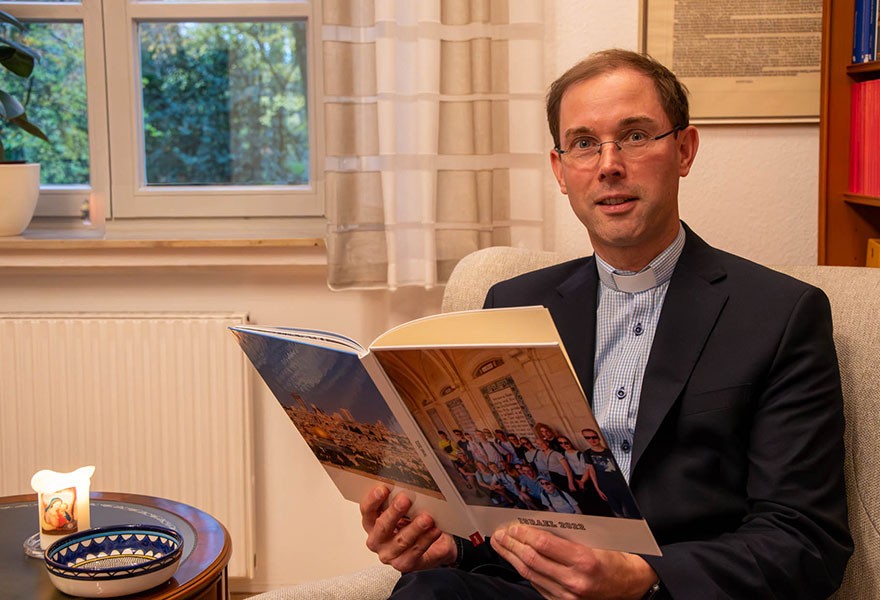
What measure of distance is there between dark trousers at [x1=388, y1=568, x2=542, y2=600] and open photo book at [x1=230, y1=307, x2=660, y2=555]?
10 centimetres

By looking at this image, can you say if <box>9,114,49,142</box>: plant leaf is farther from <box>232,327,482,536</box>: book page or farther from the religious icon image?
<box>232,327,482,536</box>: book page

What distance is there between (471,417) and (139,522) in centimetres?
91

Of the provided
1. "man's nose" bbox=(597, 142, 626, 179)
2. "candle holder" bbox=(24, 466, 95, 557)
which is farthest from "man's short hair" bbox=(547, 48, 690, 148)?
"candle holder" bbox=(24, 466, 95, 557)

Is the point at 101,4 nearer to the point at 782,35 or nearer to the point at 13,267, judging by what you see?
the point at 13,267

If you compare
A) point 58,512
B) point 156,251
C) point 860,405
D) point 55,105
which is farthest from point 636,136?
point 55,105

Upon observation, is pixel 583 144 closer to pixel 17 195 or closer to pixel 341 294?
pixel 341 294

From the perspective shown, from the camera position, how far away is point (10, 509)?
1.67 meters

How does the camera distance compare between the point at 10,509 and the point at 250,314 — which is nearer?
the point at 10,509

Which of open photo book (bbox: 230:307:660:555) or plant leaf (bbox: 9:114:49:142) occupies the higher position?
plant leaf (bbox: 9:114:49:142)

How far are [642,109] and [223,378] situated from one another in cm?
142

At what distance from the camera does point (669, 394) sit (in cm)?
121

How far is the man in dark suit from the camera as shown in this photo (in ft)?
3.54

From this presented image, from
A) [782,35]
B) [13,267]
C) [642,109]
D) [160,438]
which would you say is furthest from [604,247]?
[13,267]

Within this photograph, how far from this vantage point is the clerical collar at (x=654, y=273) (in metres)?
1.36
